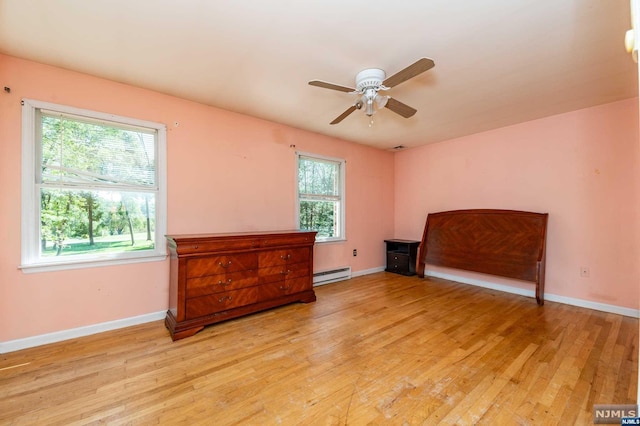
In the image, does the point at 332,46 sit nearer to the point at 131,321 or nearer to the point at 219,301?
the point at 219,301

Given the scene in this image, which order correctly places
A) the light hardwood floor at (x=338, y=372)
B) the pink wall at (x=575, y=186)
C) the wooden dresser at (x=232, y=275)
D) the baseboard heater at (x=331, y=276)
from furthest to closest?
the baseboard heater at (x=331, y=276)
the pink wall at (x=575, y=186)
the wooden dresser at (x=232, y=275)
the light hardwood floor at (x=338, y=372)

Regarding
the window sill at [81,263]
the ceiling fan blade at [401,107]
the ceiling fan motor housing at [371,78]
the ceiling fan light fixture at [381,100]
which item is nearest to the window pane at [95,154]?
the window sill at [81,263]

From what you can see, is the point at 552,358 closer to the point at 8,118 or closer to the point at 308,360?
the point at 308,360

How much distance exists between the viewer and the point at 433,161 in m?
4.69

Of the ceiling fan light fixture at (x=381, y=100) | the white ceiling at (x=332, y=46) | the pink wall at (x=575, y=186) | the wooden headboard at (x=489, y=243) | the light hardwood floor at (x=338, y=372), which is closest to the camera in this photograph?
the light hardwood floor at (x=338, y=372)

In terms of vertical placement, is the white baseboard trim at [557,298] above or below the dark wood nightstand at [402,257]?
below

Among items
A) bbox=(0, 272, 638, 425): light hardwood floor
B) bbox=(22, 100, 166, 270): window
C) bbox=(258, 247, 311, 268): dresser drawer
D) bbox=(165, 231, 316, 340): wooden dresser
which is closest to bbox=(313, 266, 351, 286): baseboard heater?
bbox=(165, 231, 316, 340): wooden dresser

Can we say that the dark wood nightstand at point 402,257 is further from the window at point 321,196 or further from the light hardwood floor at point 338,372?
the light hardwood floor at point 338,372

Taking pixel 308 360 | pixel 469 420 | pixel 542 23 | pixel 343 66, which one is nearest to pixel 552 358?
pixel 469 420

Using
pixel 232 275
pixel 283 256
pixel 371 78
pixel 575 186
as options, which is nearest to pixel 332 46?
pixel 371 78

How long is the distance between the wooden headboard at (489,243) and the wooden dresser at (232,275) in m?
2.35

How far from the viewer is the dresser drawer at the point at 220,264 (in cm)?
247

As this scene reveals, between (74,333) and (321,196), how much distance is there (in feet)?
10.7

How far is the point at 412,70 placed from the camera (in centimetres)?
183
